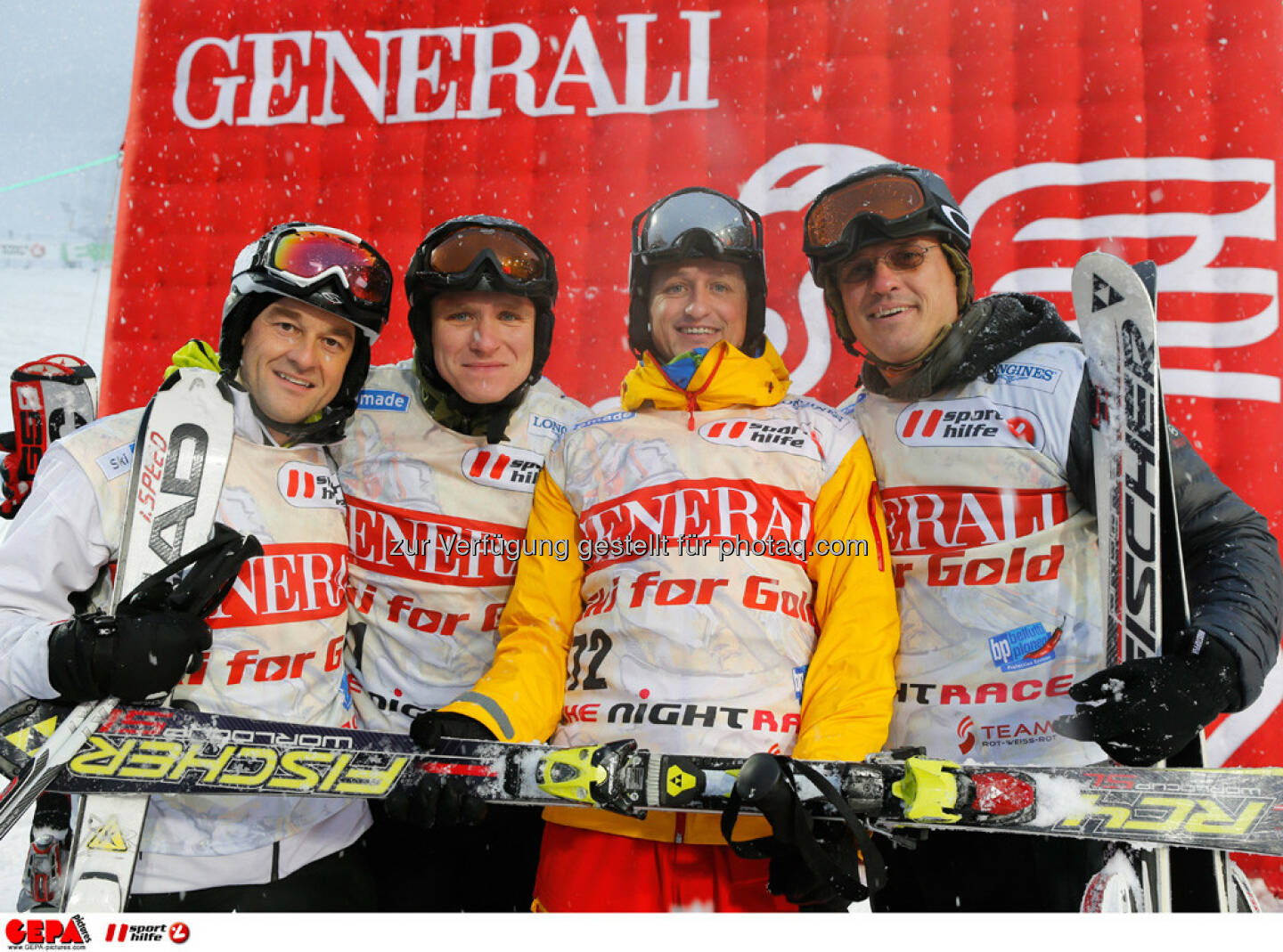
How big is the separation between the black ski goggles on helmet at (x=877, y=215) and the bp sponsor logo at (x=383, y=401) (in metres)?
1.16

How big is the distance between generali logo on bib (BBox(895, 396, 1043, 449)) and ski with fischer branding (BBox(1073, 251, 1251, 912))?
0.16 metres

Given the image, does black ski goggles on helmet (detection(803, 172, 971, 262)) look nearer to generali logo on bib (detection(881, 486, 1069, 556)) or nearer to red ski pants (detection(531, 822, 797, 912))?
generali logo on bib (detection(881, 486, 1069, 556))

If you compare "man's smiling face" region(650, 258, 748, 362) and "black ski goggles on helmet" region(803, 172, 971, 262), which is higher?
"black ski goggles on helmet" region(803, 172, 971, 262)

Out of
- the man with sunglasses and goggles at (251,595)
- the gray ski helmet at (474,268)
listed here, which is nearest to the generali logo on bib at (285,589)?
the man with sunglasses and goggles at (251,595)

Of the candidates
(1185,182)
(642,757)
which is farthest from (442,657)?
(1185,182)

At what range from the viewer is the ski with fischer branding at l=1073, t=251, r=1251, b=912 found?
1811 mm

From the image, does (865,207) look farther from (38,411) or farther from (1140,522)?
(38,411)

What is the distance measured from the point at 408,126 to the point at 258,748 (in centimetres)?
347

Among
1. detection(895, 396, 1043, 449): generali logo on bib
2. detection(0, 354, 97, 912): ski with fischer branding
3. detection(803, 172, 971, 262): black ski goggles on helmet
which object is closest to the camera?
detection(895, 396, 1043, 449): generali logo on bib

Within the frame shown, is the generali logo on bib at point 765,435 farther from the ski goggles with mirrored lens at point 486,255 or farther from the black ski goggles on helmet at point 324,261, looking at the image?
the black ski goggles on helmet at point 324,261

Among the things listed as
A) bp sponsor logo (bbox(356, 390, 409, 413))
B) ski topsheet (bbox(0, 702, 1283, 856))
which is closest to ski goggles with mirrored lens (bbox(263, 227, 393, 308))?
bp sponsor logo (bbox(356, 390, 409, 413))

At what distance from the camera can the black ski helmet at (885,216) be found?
217 centimetres

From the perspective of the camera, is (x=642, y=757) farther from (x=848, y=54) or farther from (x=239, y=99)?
(x=239, y=99)
